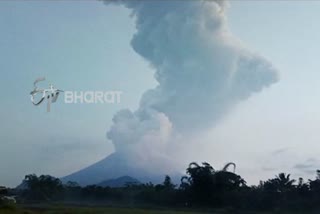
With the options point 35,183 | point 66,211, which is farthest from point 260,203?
point 35,183

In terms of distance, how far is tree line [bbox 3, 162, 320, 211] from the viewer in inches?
1321

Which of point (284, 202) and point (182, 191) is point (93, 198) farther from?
point (284, 202)

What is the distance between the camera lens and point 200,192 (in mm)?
39875

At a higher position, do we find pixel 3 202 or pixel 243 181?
pixel 243 181

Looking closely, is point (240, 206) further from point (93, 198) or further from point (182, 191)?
point (93, 198)

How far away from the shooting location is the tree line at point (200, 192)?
110 feet

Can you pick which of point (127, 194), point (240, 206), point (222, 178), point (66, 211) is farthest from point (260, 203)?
point (66, 211)

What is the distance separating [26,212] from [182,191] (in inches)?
766

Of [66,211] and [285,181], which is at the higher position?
[285,181]

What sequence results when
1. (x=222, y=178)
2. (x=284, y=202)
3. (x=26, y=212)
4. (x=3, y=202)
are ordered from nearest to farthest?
(x=26, y=212), (x=3, y=202), (x=284, y=202), (x=222, y=178)

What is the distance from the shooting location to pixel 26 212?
22000 mm

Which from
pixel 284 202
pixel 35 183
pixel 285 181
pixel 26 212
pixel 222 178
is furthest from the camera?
pixel 35 183

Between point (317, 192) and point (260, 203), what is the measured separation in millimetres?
3912

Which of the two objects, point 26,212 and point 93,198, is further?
point 93,198
